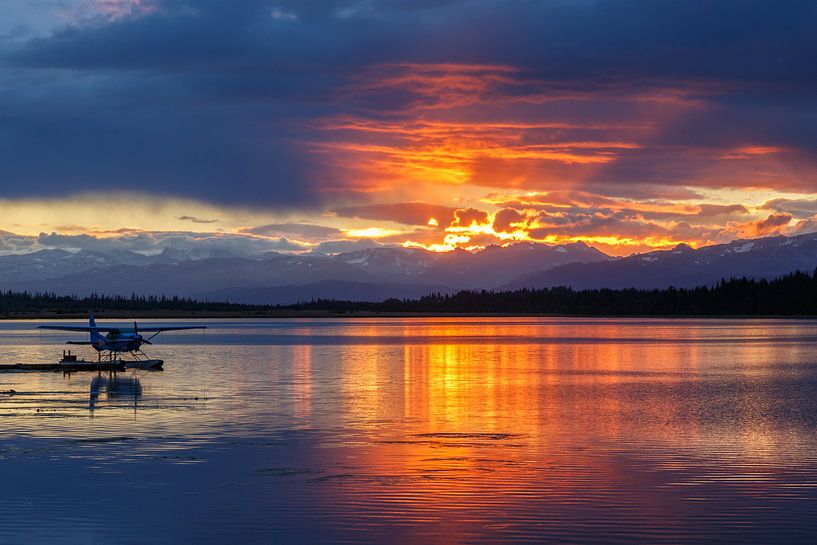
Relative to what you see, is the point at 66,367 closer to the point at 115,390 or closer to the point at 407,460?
the point at 115,390

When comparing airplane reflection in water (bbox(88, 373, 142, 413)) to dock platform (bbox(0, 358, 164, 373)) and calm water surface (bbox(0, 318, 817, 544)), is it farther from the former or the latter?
dock platform (bbox(0, 358, 164, 373))

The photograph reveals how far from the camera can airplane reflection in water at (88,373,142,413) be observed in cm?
4362

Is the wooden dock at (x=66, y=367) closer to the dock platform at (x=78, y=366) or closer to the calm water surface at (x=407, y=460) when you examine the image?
the dock platform at (x=78, y=366)

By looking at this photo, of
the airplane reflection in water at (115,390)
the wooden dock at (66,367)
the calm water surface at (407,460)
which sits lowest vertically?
the calm water surface at (407,460)

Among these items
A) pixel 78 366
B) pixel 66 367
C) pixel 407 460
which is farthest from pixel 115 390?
pixel 407 460

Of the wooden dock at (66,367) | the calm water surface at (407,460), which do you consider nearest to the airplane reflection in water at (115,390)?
the calm water surface at (407,460)

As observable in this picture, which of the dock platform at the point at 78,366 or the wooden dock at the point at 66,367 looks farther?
the dock platform at the point at 78,366

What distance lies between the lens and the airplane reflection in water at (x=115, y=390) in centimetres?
4362

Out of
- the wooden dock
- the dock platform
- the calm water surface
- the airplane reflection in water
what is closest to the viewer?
the calm water surface

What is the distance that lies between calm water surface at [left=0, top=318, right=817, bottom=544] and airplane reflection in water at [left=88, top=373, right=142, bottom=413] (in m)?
0.19

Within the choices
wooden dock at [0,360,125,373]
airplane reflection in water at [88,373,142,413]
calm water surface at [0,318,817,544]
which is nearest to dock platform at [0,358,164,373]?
wooden dock at [0,360,125,373]

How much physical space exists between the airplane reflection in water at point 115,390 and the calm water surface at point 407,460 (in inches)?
7.5

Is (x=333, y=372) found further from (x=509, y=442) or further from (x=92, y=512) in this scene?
(x=92, y=512)

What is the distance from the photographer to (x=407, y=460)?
2742 cm
